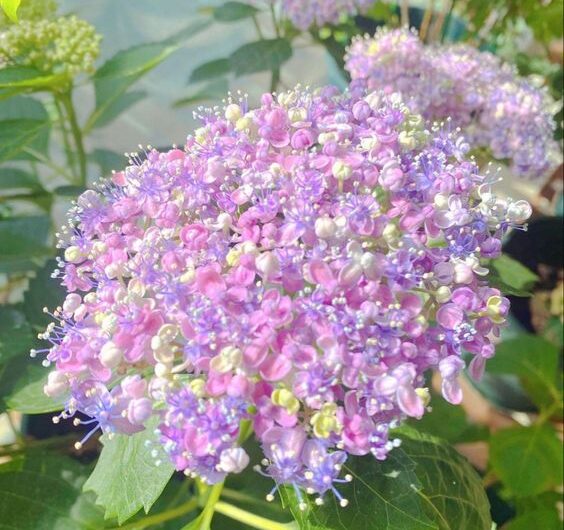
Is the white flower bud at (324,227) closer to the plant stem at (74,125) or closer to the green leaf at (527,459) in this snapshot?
the plant stem at (74,125)

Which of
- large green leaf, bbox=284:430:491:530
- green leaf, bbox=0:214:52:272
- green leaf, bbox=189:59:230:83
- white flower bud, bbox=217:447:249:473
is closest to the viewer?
white flower bud, bbox=217:447:249:473

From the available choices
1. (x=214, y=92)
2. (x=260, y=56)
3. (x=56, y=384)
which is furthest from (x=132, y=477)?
(x=214, y=92)

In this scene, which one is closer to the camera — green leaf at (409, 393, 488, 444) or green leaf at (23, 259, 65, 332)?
green leaf at (23, 259, 65, 332)

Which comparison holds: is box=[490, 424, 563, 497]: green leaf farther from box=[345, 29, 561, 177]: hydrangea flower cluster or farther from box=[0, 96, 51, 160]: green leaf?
box=[0, 96, 51, 160]: green leaf

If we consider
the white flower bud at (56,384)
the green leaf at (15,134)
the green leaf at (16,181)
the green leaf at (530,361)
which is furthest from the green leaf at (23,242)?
the green leaf at (530,361)

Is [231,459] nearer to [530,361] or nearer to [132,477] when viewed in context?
[132,477]

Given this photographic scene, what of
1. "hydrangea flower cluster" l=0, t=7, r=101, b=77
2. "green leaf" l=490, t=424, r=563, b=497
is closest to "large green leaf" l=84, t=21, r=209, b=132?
"hydrangea flower cluster" l=0, t=7, r=101, b=77

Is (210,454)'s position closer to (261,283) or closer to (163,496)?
(261,283)
